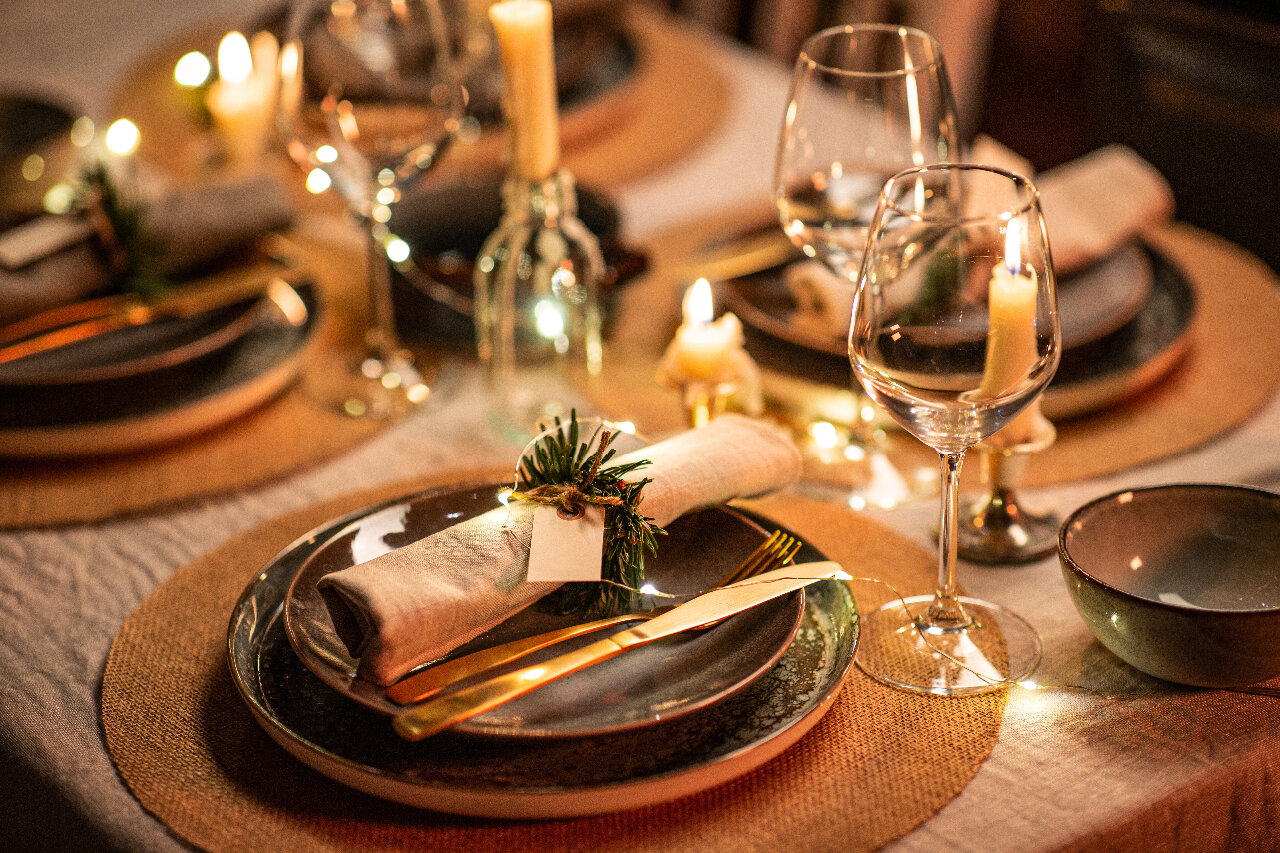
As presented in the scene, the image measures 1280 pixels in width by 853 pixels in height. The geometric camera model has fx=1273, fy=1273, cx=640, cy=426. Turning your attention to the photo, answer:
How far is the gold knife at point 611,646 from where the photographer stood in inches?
23.4

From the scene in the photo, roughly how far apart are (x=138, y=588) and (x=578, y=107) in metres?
0.87

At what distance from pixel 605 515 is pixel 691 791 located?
158 mm

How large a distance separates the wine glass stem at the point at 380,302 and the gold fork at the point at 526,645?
1.55 ft

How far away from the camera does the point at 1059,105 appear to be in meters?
3.32

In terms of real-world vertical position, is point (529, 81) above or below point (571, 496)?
above

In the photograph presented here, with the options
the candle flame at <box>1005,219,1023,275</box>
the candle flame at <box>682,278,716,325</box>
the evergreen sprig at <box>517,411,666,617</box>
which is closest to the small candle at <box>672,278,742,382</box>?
the candle flame at <box>682,278,716,325</box>

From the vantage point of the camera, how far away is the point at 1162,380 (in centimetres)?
103

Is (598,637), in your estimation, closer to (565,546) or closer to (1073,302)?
(565,546)

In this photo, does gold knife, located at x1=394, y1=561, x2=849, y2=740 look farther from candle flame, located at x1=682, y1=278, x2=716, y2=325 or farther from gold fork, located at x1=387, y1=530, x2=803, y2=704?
candle flame, located at x1=682, y1=278, x2=716, y2=325

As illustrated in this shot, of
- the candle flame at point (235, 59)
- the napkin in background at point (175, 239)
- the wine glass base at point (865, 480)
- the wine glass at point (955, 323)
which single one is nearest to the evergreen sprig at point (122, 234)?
the napkin in background at point (175, 239)

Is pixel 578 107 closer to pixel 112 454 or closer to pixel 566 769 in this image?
pixel 112 454

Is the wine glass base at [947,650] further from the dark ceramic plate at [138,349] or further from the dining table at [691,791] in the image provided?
the dark ceramic plate at [138,349]

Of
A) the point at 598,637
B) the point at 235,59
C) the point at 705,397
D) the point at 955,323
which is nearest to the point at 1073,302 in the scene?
the point at 705,397

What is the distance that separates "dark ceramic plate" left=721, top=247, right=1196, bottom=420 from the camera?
3.15 ft
